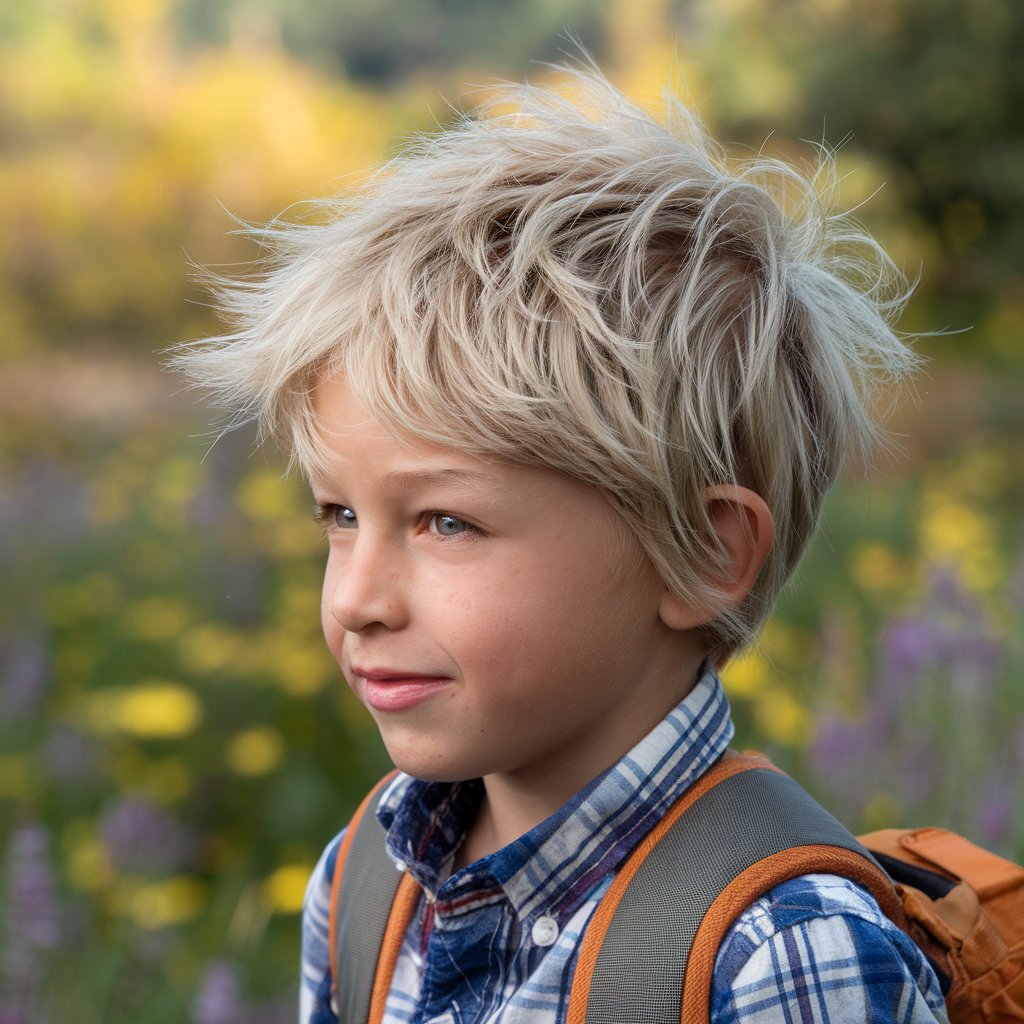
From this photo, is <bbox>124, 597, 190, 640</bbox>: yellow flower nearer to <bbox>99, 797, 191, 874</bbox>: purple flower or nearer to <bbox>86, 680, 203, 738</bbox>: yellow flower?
<bbox>86, 680, 203, 738</bbox>: yellow flower

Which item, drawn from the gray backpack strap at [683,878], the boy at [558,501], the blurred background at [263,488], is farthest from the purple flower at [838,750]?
the gray backpack strap at [683,878]

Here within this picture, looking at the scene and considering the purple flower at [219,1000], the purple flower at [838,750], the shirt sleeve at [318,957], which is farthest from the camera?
the purple flower at [838,750]

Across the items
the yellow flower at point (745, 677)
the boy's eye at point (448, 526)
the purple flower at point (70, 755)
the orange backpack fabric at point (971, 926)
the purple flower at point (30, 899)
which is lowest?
the orange backpack fabric at point (971, 926)

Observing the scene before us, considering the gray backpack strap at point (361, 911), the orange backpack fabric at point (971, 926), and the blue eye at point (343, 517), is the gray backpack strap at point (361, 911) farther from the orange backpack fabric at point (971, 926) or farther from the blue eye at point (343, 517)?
the orange backpack fabric at point (971, 926)

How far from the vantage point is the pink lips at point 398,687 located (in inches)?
46.2

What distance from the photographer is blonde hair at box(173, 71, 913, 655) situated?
1.18m

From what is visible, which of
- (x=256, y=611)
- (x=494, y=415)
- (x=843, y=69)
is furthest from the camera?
(x=843, y=69)

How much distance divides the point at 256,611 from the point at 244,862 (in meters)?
0.93

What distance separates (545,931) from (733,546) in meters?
0.40

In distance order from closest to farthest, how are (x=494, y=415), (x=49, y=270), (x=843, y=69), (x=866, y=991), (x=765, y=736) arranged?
(x=866, y=991), (x=494, y=415), (x=765, y=736), (x=49, y=270), (x=843, y=69)

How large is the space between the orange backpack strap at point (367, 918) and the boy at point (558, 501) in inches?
0.7

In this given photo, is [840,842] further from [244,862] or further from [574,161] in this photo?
[244,862]

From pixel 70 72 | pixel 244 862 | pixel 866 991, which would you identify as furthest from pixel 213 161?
pixel 866 991

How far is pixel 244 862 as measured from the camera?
2.97 metres
